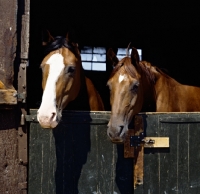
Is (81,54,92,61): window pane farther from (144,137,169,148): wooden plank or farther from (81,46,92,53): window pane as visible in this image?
(144,137,169,148): wooden plank

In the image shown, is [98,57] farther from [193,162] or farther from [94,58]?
[193,162]

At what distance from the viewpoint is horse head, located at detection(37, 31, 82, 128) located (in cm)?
277

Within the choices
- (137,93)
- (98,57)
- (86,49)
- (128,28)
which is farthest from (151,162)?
(86,49)

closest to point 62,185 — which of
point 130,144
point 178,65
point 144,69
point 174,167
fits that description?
point 130,144

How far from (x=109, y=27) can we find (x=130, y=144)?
193 inches

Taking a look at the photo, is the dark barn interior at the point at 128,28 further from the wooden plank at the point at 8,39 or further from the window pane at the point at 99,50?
the wooden plank at the point at 8,39

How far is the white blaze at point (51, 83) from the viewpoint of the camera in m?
2.78

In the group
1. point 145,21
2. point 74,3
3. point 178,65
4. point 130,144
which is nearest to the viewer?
point 130,144

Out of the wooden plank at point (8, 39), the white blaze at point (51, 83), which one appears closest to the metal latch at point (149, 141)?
the white blaze at point (51, 83)

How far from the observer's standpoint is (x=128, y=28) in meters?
7.68

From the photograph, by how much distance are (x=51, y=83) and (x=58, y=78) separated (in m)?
0.08

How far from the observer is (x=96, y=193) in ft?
10.2

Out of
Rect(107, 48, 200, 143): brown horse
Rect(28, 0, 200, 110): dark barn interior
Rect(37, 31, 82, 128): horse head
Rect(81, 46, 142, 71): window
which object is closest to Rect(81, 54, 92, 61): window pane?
Rect(81, 46, 142, 71): window

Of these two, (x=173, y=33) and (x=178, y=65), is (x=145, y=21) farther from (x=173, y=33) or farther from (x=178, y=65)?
(x=178, y=65)
